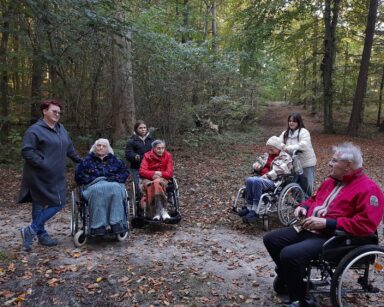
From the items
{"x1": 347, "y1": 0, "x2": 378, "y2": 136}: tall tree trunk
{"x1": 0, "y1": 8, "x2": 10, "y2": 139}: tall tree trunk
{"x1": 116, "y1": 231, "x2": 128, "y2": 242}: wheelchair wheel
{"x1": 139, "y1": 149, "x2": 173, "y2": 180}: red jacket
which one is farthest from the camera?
{"x1": 347, "y1": 0, "x2": 378, "y2": 136}: tall tree trunk

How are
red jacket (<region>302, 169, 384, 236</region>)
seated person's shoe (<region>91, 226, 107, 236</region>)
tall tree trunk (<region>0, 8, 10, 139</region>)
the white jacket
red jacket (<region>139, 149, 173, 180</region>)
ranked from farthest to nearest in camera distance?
tall tree trunk (<region>0, 8, 10, 139</region>) → red jacket (<region>139, 149, 173, 180</region>) → the white jacket → seated person's shoe (<region>91, 226, 107, 236</region>) → red jacket (<region>302, 169, 384, 236</region>)

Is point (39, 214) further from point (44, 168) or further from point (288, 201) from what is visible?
point (288, 201)

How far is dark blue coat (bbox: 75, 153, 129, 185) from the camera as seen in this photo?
15.0 ft

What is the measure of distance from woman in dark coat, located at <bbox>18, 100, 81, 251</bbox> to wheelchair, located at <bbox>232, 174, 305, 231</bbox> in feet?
7.88

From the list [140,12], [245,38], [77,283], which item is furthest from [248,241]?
[245,38]

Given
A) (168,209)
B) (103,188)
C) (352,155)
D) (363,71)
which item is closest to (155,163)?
(168,209)

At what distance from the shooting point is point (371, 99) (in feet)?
53.5

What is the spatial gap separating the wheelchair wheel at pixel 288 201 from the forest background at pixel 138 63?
332 cm

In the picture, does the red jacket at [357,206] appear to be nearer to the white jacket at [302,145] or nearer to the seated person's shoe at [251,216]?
the seated person's shoe at [251,216]

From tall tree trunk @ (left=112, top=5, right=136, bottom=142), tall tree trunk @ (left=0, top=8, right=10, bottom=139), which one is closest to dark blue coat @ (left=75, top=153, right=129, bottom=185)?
tall tree trunk @ (left=112, top=5, right=136, bottom=142)

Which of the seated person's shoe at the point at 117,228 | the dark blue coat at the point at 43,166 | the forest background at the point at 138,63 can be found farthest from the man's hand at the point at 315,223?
the forest background at the point at 138,63

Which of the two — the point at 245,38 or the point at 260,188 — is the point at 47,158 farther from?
the point at 245,38

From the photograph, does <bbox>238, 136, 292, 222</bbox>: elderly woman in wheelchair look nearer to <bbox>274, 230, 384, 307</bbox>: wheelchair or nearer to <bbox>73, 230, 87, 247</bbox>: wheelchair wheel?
<bbox>274, 230, 384, 307</bbox>: wheelchair

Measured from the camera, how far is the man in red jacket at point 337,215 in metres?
2.71
